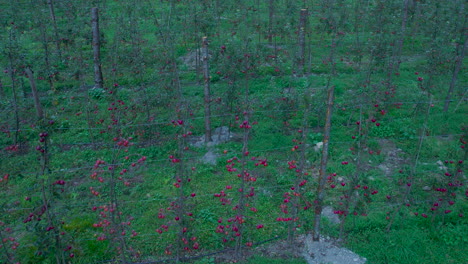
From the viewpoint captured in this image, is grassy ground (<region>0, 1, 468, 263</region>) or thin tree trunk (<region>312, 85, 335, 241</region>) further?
grassy ground (<region>0, 1, 468, 263</region>)

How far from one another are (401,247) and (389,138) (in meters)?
3.82

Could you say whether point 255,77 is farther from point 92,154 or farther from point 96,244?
point 96,244

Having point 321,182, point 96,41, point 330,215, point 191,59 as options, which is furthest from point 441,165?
point 96,41

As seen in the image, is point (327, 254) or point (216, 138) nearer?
point (327, 254)

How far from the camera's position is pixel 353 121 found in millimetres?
10656

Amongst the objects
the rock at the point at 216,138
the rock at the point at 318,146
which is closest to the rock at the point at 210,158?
the rock at the point at 216,138

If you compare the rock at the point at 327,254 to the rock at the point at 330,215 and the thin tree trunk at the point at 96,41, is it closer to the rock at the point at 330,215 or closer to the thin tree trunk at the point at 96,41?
the rock at the point at 330,215

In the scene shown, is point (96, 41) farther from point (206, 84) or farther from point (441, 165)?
point (441, 165)

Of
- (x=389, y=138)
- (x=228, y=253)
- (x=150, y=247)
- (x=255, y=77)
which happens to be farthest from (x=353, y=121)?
(x=150, y=247)

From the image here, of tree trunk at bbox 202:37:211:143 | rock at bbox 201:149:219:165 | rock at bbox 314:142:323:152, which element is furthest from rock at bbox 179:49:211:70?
rock at bbox 314:142:323:152

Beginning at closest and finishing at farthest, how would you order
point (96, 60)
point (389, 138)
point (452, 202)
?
point (452, 202) → point (389, 138) → point (96, 60)

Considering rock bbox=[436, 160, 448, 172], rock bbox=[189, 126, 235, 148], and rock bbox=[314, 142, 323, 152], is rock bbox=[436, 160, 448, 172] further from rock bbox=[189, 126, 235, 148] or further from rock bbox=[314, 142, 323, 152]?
rock bbox=[189, 126, 235, 148]

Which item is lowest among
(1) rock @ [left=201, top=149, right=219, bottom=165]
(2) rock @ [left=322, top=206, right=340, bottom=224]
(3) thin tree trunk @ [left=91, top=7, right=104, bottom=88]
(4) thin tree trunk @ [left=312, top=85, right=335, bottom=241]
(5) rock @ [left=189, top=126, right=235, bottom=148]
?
(2) rock @ [left=322, top=206, right=340, bottom=224]

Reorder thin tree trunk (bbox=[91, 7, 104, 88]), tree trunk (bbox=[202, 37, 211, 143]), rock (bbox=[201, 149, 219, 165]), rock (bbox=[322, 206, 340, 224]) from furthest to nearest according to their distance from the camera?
thin tree trunk (bbox=[91, 7, 104, 88]) → rock (bbox=[201, 149, 219, 165]) → tree trunk (bbox=[202, 37, 211, 143]) → rock (bbox=[322, 206, 340, 224])
